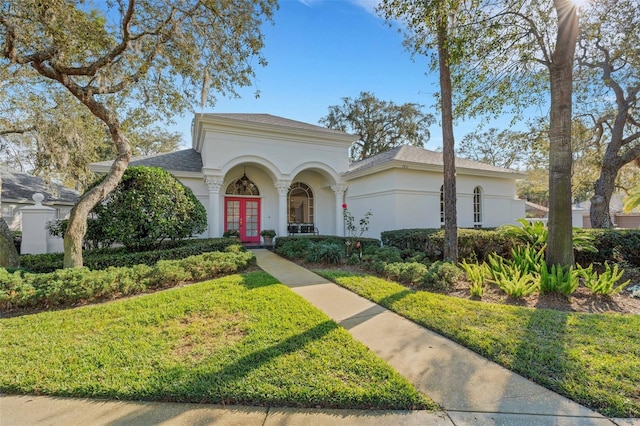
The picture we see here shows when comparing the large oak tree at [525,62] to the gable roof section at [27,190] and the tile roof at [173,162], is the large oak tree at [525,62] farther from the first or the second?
the gable roof section at [27,190]

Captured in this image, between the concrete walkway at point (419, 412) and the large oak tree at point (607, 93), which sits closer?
the concrete walkway at point (419, 412)

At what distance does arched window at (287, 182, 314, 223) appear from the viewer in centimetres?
1644

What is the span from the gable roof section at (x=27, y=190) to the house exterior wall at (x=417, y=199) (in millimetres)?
16907

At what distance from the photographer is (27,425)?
241 centimetres

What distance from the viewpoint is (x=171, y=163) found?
13359mm

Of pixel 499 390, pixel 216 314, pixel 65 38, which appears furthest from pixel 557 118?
pixel 65 38

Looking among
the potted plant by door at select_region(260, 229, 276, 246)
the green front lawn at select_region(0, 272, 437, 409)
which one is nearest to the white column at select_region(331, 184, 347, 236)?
the potted plant by door at select_region(260, 229, 276, 246)

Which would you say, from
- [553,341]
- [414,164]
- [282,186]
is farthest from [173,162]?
[553,341]

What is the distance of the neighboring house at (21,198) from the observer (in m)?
16.4

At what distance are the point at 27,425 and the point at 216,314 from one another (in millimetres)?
2447

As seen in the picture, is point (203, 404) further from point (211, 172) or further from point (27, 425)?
point (211, 172)

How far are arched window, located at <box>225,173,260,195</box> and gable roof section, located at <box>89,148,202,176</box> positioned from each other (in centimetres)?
185

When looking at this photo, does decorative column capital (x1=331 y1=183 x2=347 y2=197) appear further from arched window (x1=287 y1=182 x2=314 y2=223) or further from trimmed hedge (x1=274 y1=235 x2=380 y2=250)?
trimmed hedge (x1=274 y1=235 x2=380 y2=250)

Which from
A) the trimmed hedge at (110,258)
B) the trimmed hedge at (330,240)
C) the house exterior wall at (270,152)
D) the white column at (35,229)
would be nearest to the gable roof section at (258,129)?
the house exterior wall at (270,152)
